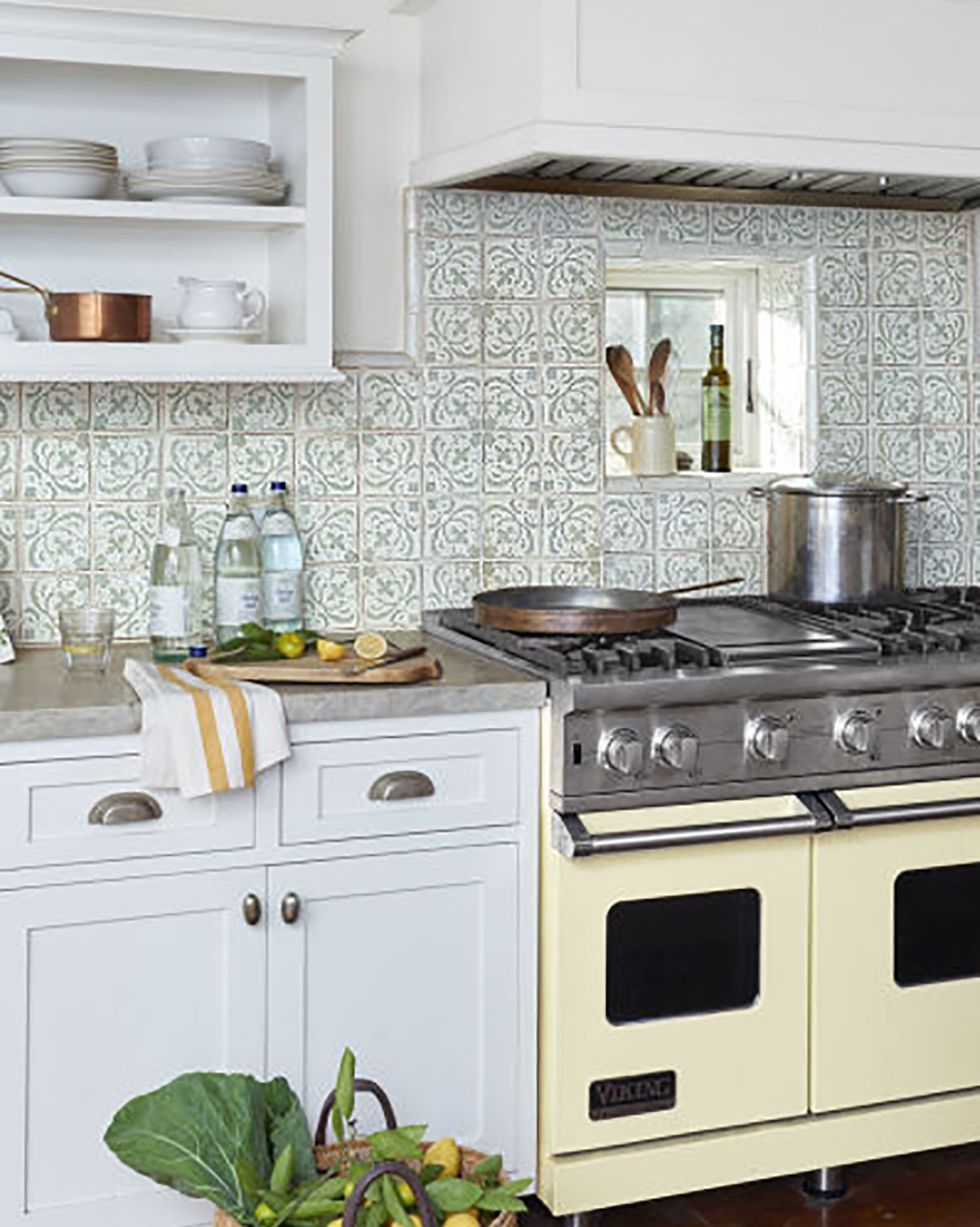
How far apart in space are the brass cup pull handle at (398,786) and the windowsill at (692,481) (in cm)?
100

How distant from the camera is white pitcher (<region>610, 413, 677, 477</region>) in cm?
360

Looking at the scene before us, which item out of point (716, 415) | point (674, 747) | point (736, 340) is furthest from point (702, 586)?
point (674, 747)

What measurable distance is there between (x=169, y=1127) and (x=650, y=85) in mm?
1750

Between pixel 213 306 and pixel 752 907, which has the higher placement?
pixel 213 306

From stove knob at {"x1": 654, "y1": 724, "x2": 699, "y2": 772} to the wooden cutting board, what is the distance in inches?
13.8

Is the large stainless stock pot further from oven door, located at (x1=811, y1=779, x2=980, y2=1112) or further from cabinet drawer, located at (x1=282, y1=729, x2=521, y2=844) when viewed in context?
cabinet drawer, located at (x1=282, y1=729, x2=521, y2=844)

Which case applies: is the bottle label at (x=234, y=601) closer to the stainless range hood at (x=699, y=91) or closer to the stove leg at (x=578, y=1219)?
the stainless range hood at (x=699, y=91)

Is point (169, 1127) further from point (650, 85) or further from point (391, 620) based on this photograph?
point (650, 85)

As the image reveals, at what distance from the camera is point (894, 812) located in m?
2.94

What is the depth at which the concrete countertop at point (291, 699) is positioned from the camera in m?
2.56

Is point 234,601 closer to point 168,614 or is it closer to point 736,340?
point 168,614

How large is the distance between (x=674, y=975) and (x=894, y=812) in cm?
43

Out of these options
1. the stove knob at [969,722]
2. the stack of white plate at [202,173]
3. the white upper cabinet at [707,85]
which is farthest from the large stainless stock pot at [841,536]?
the stack of white plate at [202,173]

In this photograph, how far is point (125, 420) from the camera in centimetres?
326
